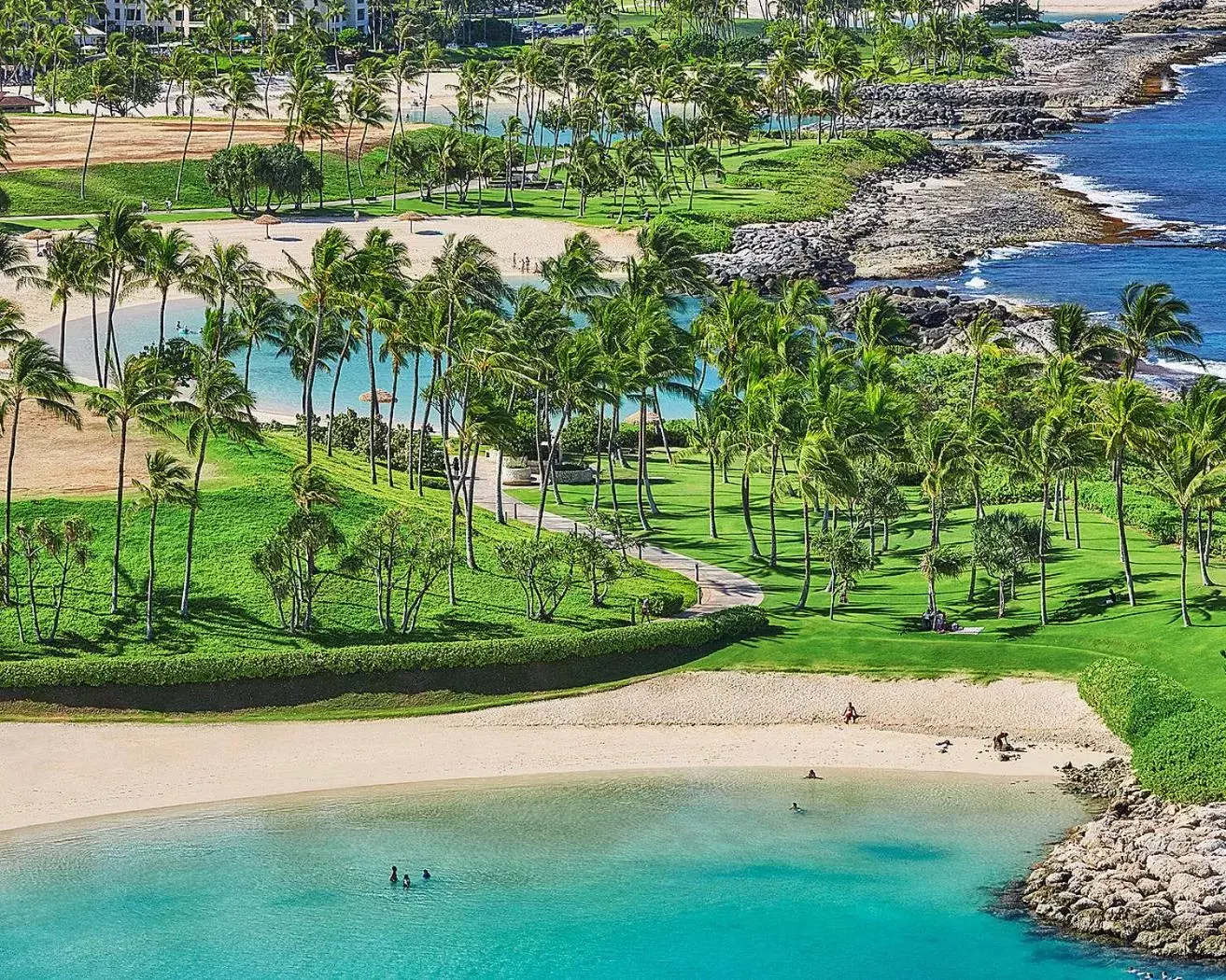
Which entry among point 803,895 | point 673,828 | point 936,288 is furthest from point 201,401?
point 936,288

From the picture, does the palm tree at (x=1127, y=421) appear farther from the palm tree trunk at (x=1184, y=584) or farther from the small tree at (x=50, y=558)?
the small tree at (x=50, y=558)

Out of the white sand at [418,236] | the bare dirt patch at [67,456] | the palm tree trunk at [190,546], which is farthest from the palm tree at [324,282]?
the white sand at [418,236]

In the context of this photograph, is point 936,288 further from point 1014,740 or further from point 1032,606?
point 1014,740

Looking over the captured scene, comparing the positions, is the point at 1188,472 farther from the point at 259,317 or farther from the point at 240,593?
the point at 259,317

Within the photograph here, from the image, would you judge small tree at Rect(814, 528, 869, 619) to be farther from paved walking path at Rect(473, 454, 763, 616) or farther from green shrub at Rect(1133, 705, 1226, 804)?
green shrub at Rect(1133, 705, 1226, 804)

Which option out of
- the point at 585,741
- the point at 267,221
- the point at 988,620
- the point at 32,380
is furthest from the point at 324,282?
the point at 267,221

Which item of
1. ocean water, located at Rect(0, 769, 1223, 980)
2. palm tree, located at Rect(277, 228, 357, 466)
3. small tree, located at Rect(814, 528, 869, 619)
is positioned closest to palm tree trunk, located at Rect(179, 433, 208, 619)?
palm tree, located at Rect(277, 228, 357, 466)
